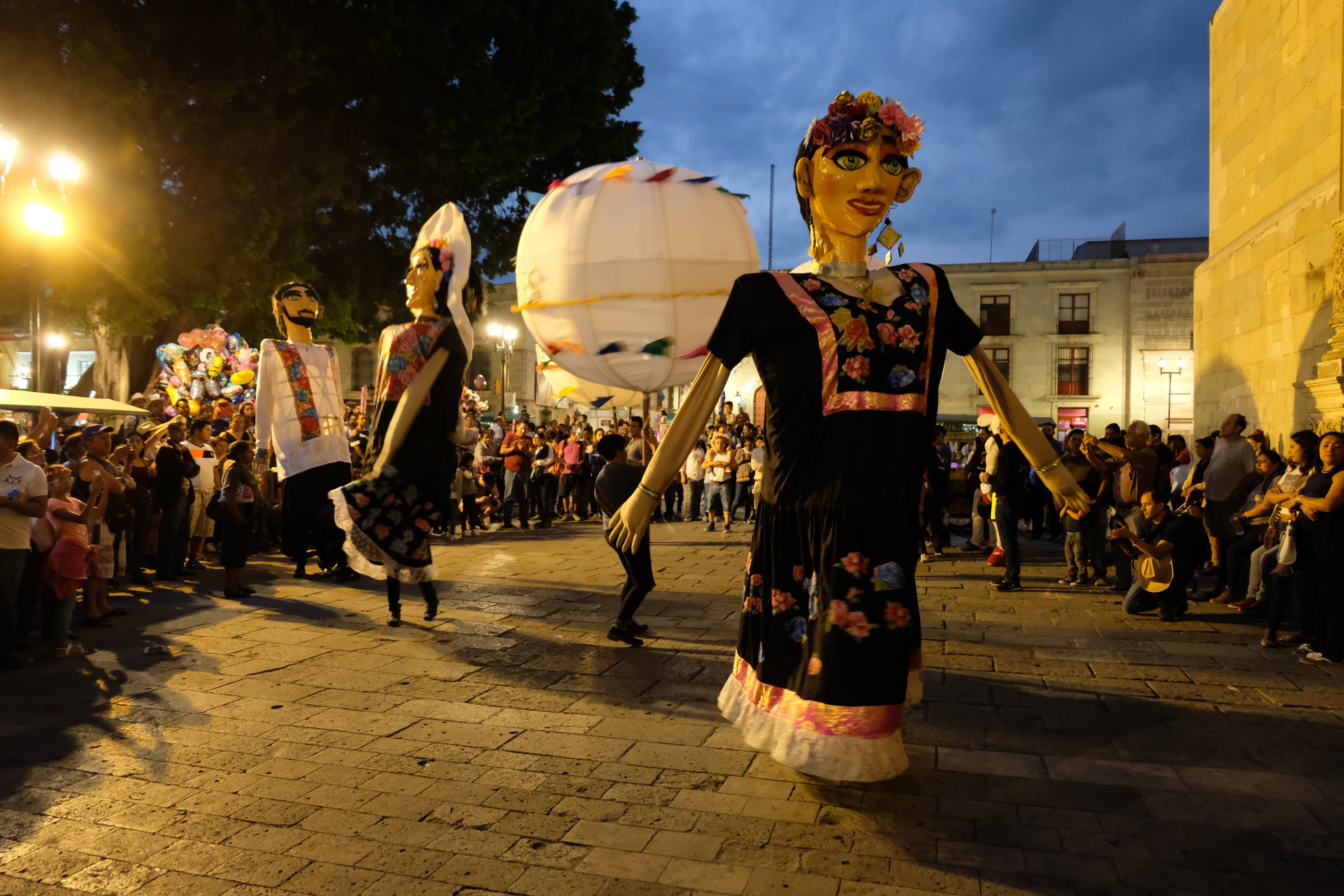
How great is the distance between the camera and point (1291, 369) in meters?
8.74

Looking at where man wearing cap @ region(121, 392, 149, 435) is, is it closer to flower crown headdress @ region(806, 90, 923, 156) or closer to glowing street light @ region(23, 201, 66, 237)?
glowing street light @ region(23, 201, 66, 237)

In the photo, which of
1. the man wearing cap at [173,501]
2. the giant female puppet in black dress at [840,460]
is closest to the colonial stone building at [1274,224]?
the giant female puppet in black dress at [840,460]

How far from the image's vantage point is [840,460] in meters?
2.90

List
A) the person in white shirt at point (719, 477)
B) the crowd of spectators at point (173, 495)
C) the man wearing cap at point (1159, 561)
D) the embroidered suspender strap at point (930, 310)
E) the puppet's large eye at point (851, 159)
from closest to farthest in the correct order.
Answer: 1. the embroidered suspender strap at point (930, 310)
2. the puppet's large eye at point (851, 159)
3. the crowd of spectators at point (173, 495)
4. the man wearing cap at point (1159, 561)
5. the person in white shirt at point (719, 477)

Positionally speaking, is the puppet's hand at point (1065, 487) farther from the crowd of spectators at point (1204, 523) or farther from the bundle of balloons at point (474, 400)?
the bundle of balloons at point (474, 400)

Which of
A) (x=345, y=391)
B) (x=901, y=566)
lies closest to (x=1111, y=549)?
(x=901, y=566)

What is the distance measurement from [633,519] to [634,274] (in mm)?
2478

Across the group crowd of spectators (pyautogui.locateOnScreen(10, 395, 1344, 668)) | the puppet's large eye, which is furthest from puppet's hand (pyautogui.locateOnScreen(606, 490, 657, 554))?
the puppet's large eye

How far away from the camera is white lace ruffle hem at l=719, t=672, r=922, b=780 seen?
275cm

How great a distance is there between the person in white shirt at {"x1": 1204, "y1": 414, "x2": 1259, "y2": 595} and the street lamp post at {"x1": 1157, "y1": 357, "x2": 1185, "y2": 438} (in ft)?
88.3

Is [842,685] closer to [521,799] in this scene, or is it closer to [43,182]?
[521,799]

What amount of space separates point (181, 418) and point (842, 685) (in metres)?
7.67

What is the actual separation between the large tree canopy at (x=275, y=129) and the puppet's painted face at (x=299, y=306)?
664 centimetres

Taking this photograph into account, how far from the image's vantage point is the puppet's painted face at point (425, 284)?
18.7ft
